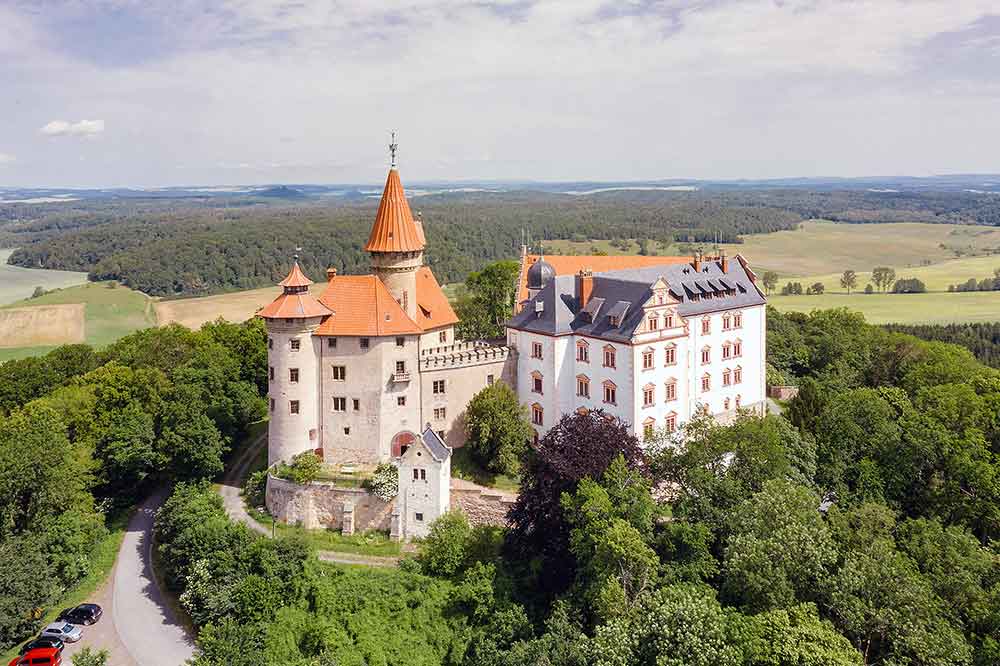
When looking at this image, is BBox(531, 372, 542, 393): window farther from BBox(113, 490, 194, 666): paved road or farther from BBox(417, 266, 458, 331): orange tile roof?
BBox(113, 490, 194, 666): paved road

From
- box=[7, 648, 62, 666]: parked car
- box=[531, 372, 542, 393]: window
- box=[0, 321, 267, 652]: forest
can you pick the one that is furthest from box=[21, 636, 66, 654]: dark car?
box=[531, 372, 542, 393]: window

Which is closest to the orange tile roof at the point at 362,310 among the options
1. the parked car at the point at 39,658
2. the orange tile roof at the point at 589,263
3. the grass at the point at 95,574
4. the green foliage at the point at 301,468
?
the green foliage at the point at 301,468

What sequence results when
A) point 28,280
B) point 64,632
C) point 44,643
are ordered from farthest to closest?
point 28,280 → point 64,632 → point 44,643

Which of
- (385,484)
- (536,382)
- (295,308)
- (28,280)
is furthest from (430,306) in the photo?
(28,280)

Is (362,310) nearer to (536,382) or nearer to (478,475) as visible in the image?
(536,382)

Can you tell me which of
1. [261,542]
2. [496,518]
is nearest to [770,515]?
[496,518]

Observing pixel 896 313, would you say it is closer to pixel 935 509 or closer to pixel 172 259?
pixel 935 509
